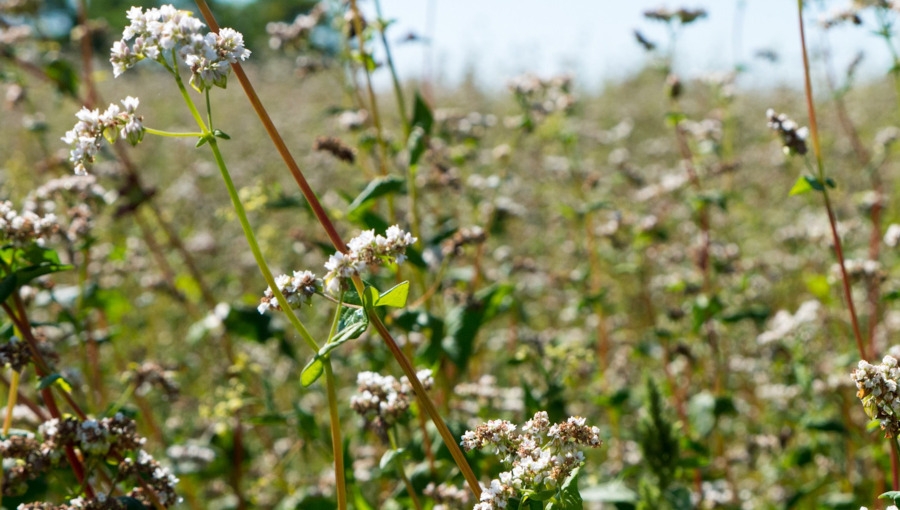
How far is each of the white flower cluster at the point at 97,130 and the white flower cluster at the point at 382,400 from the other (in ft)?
2.63

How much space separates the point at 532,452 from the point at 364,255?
52 centimetres

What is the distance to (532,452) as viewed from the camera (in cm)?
159

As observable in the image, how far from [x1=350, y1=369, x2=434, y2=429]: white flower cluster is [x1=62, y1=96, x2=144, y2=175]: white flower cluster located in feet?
2.63

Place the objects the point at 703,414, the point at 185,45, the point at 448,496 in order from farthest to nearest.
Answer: the point at 703,414 < the point at 448,496 < the point at 185,45

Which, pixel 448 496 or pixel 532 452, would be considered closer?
pixel 532 452

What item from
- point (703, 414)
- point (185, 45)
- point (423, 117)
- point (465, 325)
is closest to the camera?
point (185, 45)

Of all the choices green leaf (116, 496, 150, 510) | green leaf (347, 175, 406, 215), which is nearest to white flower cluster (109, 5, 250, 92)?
green leaf (347, 175, 406, 215)

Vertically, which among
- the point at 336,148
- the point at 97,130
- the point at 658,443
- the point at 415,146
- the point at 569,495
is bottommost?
the point at 569,495

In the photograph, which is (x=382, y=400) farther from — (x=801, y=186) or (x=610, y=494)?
(x=801, y=186)

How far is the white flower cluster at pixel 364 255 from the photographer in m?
1.56

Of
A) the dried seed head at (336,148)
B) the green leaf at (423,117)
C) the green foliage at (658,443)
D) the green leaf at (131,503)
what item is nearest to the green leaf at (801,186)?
the green foliage at (658,443)

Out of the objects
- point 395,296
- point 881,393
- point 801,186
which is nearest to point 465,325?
point 801,186

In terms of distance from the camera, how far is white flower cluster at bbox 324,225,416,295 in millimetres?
1558

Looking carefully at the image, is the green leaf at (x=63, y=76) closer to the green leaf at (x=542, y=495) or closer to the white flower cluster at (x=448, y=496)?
the white flower cluster at (x=448, y=496)
